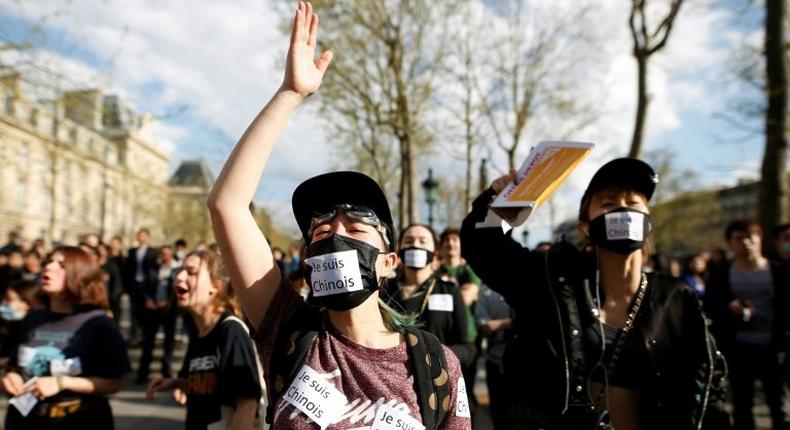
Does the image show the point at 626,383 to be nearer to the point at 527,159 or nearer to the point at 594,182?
the point at 594,182

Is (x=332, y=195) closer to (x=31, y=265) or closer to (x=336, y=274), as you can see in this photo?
(x=336, y=274)

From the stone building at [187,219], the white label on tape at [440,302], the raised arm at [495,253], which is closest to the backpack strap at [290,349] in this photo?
the raised arm at [495,253]

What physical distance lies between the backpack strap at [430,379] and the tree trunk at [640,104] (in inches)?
429

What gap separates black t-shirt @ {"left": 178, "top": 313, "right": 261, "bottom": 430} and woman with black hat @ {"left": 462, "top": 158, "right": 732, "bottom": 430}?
1309 millimetres

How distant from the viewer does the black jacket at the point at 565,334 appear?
2199mm

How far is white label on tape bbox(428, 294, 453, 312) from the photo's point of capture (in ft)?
13.7

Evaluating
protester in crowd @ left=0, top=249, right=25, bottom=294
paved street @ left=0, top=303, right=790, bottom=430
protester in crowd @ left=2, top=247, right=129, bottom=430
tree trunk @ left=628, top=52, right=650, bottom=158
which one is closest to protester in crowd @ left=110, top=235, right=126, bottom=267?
protester in crowd @ left=0, top=249, right=25, bottom=294

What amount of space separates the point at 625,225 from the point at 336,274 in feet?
4.47

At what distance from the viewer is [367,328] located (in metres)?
1.75

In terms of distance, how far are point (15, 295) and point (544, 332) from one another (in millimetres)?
6530

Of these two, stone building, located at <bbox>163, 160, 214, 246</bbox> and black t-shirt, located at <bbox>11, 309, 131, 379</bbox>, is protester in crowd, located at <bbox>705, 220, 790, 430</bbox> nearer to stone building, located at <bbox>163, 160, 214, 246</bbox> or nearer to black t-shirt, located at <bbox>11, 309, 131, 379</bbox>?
black t-shirt, located at <bbox>11, 309, 131, 379</bbox>

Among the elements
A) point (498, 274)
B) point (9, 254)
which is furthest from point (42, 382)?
point (9, 254)

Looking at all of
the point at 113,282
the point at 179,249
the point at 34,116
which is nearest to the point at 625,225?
the point at 34,116

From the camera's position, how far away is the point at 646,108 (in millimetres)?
11383
